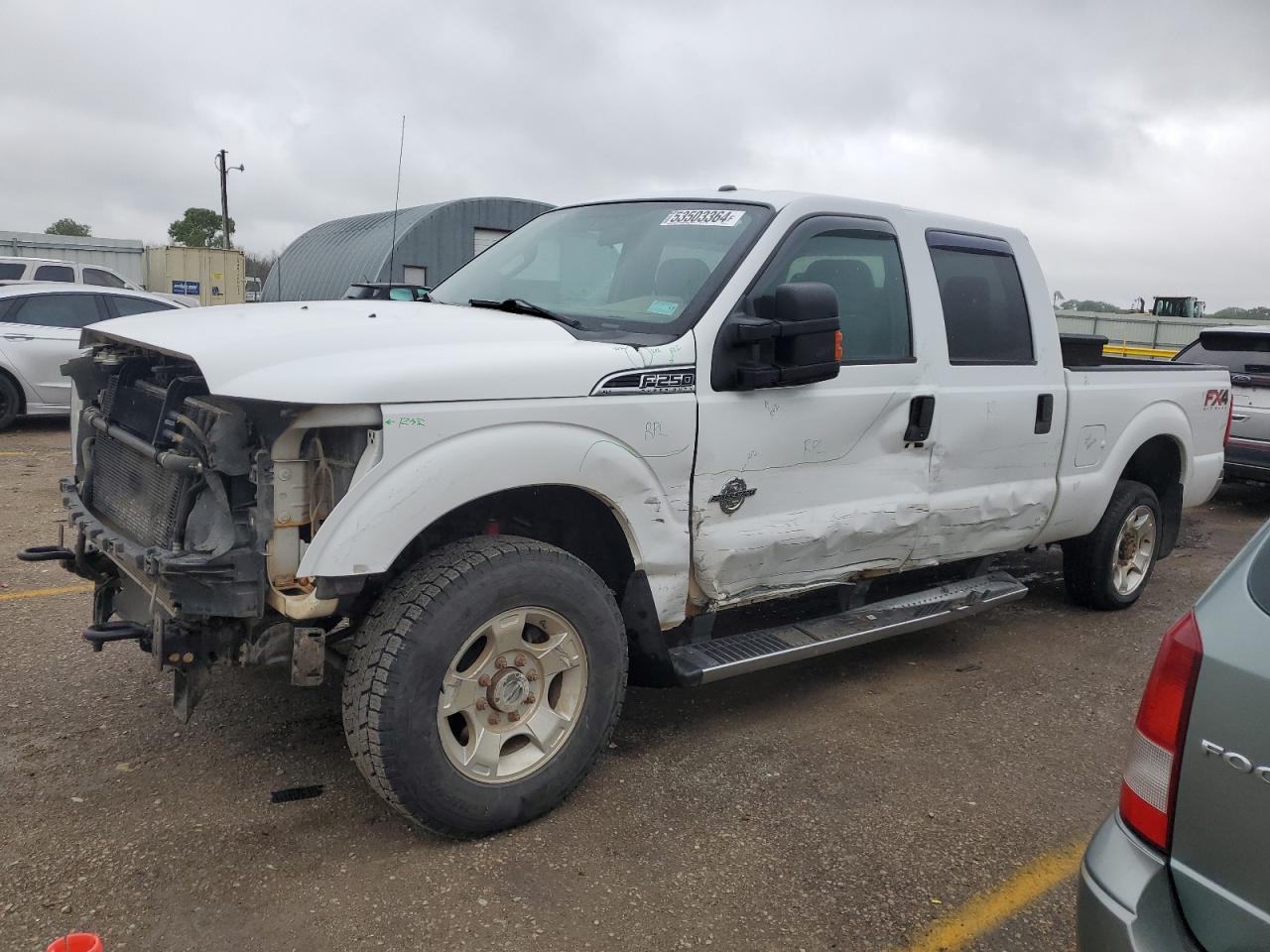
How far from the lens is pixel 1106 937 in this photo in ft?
5.87

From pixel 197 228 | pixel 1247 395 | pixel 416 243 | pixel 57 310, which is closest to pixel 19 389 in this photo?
pixel 57 310

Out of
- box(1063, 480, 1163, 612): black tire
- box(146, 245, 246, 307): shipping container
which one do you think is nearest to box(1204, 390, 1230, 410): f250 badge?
box(1063, 480, 1163, 612): black tire

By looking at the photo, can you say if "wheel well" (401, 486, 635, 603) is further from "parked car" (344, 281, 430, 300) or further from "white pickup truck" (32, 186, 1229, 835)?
"parked car" (344, 281, 430, 300)

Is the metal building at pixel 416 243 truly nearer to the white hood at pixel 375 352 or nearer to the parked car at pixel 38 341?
the parked car at pixel 38 341

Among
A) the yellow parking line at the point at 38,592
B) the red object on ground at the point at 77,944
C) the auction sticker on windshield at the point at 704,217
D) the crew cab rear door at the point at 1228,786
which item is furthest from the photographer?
the yellow parking line at the point at 38,592

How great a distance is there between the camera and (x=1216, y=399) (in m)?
5.96

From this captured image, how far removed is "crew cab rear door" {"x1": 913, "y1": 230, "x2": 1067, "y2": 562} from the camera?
431 cm

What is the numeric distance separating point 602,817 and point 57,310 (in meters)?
9.84

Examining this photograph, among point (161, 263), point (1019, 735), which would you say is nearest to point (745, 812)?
point (1019, 735)

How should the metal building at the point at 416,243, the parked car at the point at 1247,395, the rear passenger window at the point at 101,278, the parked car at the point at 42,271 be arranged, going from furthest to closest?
the metal building at the point at 416,243 < the rear passenger window at the point at 101,278 < the parked car at the point at 42,271 < the parked car at the point at 1247,395

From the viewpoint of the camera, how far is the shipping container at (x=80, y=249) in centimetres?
2475

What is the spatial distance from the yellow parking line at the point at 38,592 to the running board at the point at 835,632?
11.3ft

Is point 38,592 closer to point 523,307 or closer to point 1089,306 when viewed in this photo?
point 523,307

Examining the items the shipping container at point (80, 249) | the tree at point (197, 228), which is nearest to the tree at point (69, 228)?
the tree at point (197, 228)
